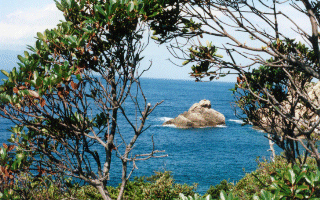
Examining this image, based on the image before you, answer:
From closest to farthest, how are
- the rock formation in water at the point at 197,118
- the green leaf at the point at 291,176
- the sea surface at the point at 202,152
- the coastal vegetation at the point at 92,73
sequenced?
the green leaf at the point at 291,176, the coastal vegetation at the point at 92,73, the sea surface at the point at 202,152, the rock formation in water at the point at 197,118

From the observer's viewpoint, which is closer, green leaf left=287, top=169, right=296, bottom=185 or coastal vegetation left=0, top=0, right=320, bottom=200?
green leaf left=287, top=169, right=296, bottom=185

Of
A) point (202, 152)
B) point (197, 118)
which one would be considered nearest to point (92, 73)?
point (202, 152)

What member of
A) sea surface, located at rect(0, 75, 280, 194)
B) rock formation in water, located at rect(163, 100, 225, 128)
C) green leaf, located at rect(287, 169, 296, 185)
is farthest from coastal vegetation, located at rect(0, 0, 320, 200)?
rock formation in water, located at rect(163, 100, 225, 128)

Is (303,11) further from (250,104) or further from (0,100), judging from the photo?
(0,100)

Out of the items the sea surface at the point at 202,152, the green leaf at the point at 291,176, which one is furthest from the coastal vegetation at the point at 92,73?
the sea surface at the point at 202,152

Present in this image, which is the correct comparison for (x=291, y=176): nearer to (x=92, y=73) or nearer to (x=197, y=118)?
(x=92, y=73)

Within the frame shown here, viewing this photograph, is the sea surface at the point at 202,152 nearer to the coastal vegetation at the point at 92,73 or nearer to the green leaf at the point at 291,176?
the coastal vegetation at the point at 92,73

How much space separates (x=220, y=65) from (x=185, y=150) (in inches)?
1953

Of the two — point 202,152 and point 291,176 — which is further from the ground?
point 291,176

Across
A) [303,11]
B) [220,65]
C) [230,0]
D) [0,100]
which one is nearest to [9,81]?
[0,100]

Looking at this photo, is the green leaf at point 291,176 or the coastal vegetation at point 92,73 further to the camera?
the coastal vegetation at point 92,73

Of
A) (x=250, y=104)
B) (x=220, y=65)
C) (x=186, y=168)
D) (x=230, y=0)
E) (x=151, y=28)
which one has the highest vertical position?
(x=230, y=0)

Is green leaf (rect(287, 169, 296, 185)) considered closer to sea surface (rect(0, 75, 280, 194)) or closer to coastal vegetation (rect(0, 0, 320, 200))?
coastal vegetation (rect(0, 0, 320, 200))

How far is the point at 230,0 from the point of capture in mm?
5312
